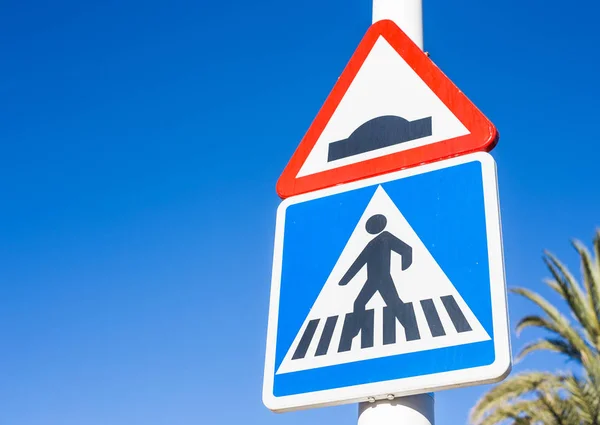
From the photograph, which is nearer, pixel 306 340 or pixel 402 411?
pixel 402 411

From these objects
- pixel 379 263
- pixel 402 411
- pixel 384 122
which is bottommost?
pixel 402 411

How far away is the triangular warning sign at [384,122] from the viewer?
2.00m

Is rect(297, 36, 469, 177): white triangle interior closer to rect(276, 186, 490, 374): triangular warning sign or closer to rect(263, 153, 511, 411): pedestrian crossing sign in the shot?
rect(263, 153, 511, 411): pedestrian crossing sign

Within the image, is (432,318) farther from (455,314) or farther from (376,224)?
(376,224)

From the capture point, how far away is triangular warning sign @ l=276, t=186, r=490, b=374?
5.43 feet

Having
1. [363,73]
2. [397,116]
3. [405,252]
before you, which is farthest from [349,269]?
[363,73]

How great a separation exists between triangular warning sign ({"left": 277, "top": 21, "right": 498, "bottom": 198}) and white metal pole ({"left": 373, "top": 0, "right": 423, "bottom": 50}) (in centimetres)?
4

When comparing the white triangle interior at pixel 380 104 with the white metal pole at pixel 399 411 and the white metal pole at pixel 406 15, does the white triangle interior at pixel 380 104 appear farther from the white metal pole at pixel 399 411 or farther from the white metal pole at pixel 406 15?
the white metal pole at pixel 399 411

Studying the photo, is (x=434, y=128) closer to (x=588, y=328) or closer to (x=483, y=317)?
(x=483, y=317)

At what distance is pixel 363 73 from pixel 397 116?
258 millimetres

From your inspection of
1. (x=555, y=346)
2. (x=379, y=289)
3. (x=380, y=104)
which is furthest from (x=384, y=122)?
(x=555, y=346)

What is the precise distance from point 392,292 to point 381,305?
0.04 m

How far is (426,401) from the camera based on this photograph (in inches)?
63.9

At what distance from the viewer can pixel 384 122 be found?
2143 millimetres
